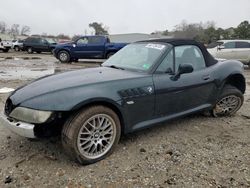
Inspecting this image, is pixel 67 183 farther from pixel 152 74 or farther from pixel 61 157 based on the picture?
pixel 152 74

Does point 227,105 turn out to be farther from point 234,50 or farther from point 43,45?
point 43,45

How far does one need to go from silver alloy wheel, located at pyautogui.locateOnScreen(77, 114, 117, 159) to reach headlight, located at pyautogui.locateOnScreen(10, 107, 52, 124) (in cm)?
43

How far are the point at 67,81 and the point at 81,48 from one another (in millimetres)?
12255

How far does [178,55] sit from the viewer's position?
3850 millimetres

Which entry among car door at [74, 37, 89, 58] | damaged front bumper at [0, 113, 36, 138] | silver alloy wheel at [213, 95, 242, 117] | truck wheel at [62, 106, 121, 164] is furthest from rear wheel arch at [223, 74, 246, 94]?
car door at [74, 37, 89, 58]

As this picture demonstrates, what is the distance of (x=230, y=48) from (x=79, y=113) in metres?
13.1

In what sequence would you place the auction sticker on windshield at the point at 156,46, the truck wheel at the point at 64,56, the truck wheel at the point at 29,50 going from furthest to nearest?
the truck wheel at the point at 29,50
the truck wheel at the point at 64,56
the auction sticker on windshield at the point at 156,46

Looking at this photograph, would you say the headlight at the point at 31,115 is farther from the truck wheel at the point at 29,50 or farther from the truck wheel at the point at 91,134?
the truck wheel at the point at 29,50

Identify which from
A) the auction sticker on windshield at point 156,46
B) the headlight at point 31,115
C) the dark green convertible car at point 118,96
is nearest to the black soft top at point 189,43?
the dark green convertible car at point 118,96

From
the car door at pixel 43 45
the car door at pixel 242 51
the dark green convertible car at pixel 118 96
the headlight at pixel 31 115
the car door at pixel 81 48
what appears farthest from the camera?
the car door at pixel 43 45

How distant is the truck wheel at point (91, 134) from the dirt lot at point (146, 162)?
134mm

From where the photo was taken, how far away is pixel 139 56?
3.89m

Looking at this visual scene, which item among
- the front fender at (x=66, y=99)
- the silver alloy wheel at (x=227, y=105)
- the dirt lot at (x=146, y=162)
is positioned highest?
the front fender at (x=66, y=99)

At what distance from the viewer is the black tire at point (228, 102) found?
14.9ft
